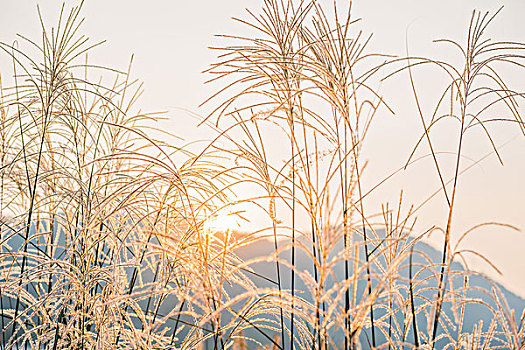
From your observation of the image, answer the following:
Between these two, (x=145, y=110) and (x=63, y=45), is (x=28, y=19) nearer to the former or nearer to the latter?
(x=145, y=110)

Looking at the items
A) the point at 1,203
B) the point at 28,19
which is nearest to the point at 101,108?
the point at 1,203

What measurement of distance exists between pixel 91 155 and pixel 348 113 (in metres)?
0.91

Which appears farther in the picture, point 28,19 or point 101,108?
point 28,19

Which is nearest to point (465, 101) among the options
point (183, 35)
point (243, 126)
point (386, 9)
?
point (243, 126)

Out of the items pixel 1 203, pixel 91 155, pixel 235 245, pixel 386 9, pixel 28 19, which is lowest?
pixel 235 245

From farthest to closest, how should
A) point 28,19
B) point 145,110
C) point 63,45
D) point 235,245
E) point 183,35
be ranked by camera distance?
point 28,19 < point 183,35 < point 145,110 < point 63,45 < point 235,245

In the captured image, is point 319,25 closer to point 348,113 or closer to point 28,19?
point 348,113

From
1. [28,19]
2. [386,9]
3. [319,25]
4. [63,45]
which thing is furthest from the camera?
[28,19]

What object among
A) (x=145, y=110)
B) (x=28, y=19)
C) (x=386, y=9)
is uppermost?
(x=28, y=19)

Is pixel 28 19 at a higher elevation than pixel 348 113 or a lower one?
higher

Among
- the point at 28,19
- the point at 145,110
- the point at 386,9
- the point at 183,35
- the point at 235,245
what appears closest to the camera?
the point at 235,245

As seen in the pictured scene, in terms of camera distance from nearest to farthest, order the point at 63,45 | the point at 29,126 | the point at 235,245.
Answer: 1. the point at 235,245
2. the point at 63,45
3. the point at 29,126

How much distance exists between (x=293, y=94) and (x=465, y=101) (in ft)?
0.90

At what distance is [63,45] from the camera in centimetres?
126
